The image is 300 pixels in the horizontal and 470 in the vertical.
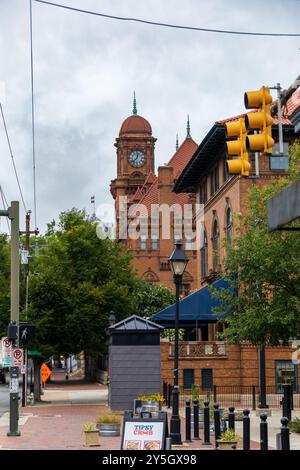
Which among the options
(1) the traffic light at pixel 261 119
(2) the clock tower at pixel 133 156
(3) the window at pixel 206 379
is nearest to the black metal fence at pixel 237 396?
(3) the window at pixel 206 379

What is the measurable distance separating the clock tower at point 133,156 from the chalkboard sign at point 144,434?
97258 mm

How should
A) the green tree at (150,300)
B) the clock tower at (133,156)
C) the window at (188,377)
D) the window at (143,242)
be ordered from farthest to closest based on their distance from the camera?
the clock tower at (133,156)
the window at (143,242)
the green tree at (150,300)
the window at (188,377)

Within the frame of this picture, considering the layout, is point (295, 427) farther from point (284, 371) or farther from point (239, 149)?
point (284, 371)

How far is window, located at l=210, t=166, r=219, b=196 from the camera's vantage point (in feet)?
177

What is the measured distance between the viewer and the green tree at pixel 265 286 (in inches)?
1009

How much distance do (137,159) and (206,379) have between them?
74.1 m

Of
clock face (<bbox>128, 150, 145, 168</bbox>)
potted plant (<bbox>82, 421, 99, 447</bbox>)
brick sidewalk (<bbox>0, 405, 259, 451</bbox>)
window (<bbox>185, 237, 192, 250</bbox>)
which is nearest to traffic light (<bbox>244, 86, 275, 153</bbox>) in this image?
brick sidewalk (<bbox>0, 405, 259, 451</bbox>)

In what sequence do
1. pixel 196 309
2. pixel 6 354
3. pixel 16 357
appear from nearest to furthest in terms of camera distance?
pixel 16 357 < pixel 6 354 < pixel 196 309

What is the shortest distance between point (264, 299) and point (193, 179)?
34.2 metres

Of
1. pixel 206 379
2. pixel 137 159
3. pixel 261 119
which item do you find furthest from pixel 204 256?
pixel 137 159

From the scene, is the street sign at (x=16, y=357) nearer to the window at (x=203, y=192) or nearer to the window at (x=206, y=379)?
the window at (x=206, y=379)

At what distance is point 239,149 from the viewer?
14438 millimetres

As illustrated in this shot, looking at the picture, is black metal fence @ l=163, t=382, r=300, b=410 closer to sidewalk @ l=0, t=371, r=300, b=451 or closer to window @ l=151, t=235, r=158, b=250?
sidewalk @ l=0, t=371, r=300, b=451
